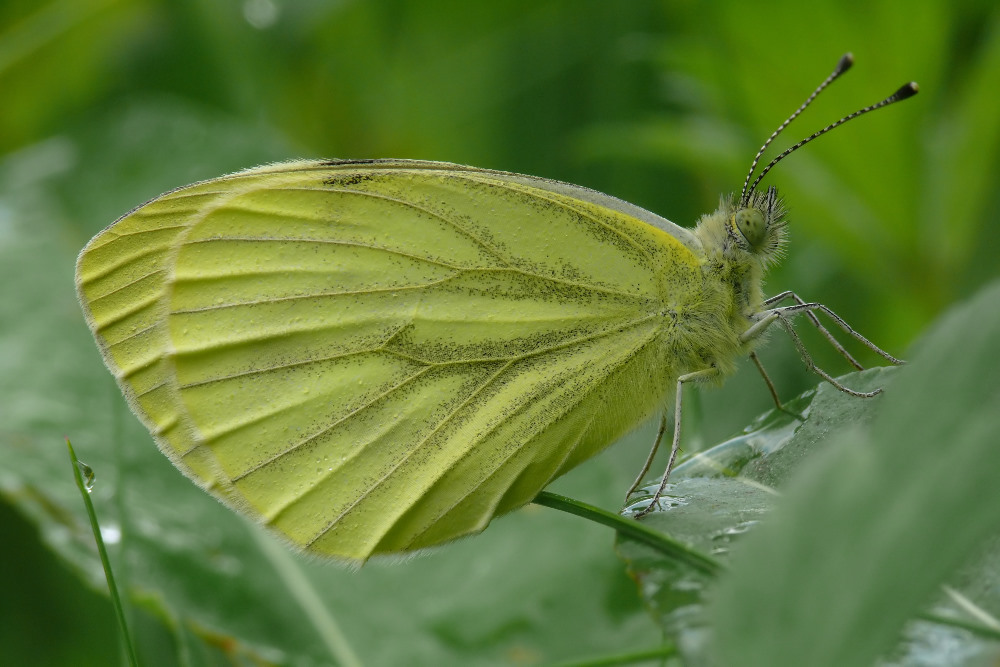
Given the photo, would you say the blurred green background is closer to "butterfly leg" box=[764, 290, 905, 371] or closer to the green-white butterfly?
the green-white butterfly

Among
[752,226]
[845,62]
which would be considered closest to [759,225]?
[752,226]

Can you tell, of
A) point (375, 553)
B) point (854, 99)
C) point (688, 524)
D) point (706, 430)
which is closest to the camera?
point (688, 524)

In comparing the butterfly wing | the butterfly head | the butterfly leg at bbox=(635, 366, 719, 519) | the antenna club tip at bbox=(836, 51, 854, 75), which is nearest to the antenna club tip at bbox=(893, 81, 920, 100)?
the antenna club tip at bbox=(836, 51, 854, 75)

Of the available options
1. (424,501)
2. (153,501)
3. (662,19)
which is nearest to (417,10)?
(662,19)

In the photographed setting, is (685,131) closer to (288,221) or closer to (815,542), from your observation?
(288,221)

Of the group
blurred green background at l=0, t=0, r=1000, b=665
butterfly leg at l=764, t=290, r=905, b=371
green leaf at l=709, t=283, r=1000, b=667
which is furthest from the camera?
blurred green background at l=0, t=0, r=1000, b=665

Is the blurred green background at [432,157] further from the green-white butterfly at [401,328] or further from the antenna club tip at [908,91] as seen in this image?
the antenna club tip at [908,91]
